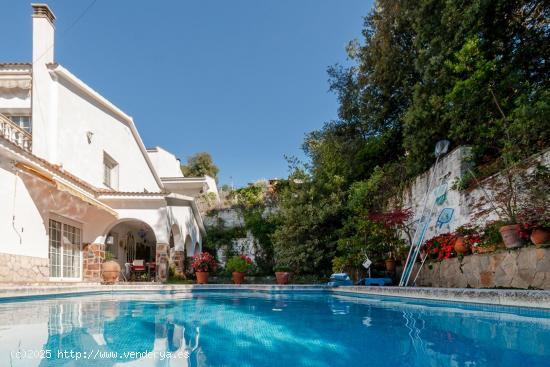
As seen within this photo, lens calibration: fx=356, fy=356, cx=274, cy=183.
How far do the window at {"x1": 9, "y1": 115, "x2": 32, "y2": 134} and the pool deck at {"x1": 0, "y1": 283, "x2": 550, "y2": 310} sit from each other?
732 centimetres

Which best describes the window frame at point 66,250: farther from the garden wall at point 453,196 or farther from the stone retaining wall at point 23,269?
the garden wall at point 453,196

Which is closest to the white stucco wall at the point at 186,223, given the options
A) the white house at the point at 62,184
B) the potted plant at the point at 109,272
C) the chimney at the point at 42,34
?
the white house at the point at 62,184

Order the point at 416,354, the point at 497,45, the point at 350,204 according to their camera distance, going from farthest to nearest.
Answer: the point at 350,204
the point at 497,45
the point at 416,354

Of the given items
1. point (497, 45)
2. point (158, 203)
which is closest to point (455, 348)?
point (497, 45)

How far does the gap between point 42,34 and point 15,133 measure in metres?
4.51

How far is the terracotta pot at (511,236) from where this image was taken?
7.26 metres

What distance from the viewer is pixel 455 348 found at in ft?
12.6

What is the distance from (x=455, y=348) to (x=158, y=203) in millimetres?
14008

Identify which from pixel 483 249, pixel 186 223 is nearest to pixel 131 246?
pixel 186 223

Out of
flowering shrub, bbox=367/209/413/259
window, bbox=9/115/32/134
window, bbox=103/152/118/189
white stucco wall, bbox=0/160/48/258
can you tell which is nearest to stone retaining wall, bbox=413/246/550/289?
flowering shrub, bbox=367/209/413/259

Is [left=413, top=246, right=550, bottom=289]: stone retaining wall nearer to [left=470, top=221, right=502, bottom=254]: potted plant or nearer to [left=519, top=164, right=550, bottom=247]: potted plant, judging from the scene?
[left=470, top=221, right=502, bottom=254]: potted plant

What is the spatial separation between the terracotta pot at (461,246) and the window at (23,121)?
52.9 feet

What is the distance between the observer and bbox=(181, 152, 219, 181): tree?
44612mm

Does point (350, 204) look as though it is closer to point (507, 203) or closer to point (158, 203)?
point (507, 203)
